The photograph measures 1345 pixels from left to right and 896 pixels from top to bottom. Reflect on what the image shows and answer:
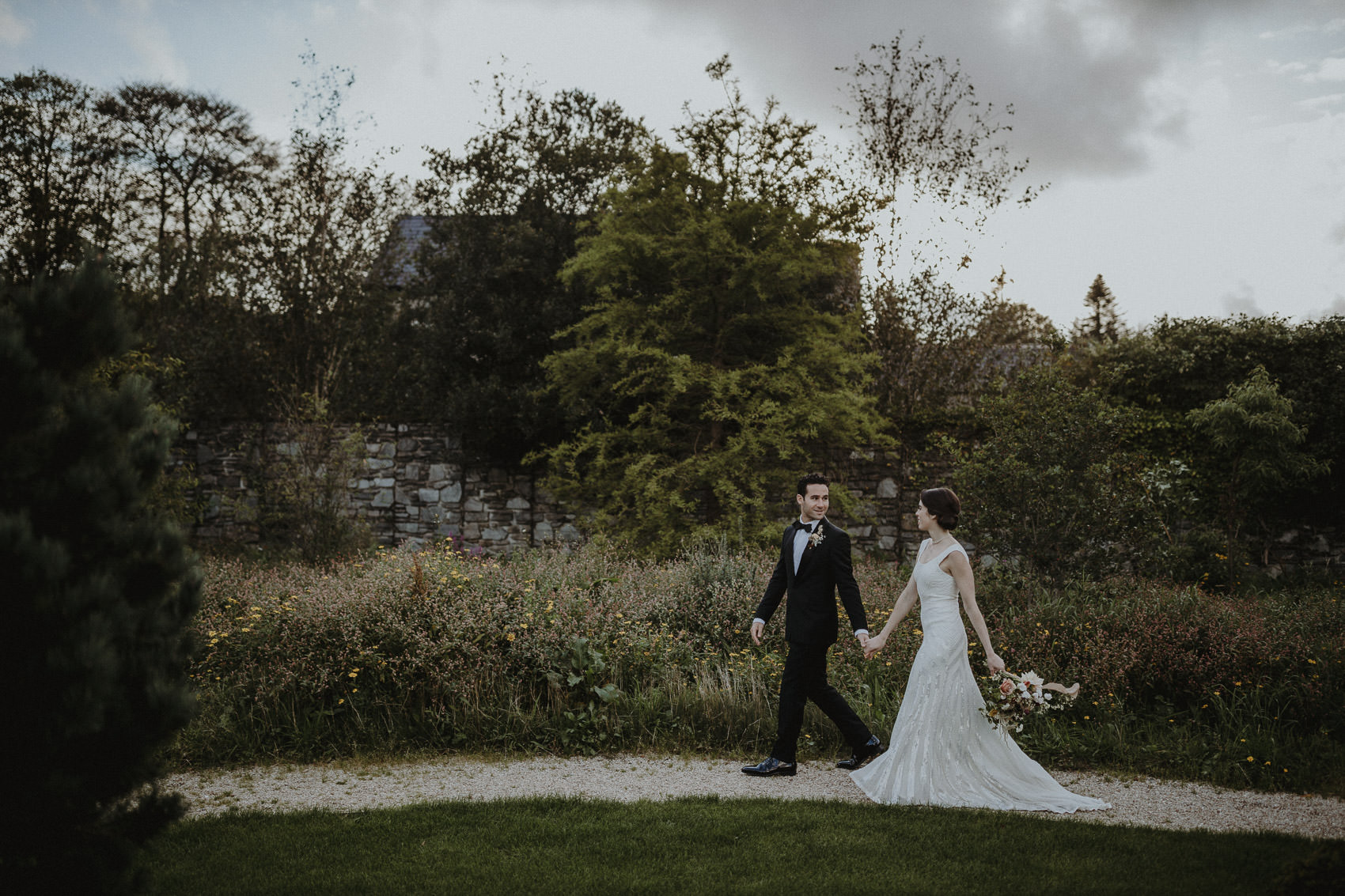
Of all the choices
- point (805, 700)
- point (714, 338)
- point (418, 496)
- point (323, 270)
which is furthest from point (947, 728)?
point (323, 270)

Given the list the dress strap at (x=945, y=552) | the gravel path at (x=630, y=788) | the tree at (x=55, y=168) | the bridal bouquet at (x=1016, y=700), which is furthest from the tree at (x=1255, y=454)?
the tree at (x=55, y=168)

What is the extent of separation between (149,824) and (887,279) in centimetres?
1268

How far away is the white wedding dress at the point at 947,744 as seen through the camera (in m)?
4.43

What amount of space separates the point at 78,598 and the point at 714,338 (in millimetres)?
9756

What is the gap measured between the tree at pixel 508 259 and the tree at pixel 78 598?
9.75 metres

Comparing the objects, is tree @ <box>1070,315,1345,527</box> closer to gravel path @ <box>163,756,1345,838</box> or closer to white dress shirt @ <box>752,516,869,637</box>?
gravel path @ <box>163,756,1345,838</box>

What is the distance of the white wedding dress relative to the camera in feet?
14.5

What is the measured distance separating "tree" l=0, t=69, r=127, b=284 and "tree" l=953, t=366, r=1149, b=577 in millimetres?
12930

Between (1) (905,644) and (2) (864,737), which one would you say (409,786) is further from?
(1) (905,644)

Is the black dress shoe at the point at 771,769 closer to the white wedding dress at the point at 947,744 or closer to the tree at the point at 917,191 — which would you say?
the white wedding dress at the point at 947,744

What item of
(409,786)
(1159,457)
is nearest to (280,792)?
(409,786)

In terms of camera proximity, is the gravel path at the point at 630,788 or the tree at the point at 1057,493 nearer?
the gravel path at the point at 630,788

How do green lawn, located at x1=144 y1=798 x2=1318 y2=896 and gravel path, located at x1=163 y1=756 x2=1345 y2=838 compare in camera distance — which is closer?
green lawn, located at x1=144 y1=798 x2=1318 y2=896

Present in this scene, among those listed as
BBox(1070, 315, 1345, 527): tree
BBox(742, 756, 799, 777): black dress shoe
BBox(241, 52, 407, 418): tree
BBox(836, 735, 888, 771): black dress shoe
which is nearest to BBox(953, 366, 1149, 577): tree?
BBox(1070, 315, 1345, 527): tree
